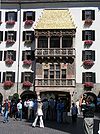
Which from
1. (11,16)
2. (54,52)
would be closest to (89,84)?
(54,52)

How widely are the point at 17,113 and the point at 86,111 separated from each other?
49.3 feet

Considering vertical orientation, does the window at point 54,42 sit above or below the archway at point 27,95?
above

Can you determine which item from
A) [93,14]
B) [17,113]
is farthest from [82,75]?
[17,113]

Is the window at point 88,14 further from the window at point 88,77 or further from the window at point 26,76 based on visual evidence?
the window at point 26,76

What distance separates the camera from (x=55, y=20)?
47250mm

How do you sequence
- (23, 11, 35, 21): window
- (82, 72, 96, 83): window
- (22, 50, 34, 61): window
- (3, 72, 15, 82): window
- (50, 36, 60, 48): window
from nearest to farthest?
(82, 72, 96, 83): window
(50, 36, 60, 48): window
(3, 72, 15, 82): window
(22, 50, 34, 61): window
(23, 11, 35, 21): window

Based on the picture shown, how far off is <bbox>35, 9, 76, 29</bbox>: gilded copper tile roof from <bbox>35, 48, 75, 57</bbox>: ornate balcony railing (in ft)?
9.92

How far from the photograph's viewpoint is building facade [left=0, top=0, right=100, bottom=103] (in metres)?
46.1

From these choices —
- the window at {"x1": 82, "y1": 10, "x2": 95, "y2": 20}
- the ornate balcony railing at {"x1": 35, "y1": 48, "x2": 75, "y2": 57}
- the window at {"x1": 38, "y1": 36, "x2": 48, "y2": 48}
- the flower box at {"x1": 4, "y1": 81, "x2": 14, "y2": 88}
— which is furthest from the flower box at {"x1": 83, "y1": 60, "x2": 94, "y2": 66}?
the flower box at {"x1": 4, "y1": 81, "x2": 14, "y2": 88}

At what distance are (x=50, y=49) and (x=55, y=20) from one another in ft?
13.7

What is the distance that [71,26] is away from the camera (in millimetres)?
46688

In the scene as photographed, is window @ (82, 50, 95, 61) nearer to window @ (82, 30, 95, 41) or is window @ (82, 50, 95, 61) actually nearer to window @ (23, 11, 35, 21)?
window @ (82, 30, 95, 41)

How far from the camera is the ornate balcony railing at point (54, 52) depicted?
46.0m

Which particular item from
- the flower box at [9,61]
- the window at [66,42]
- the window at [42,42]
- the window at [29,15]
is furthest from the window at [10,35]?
the window at [66,42]
